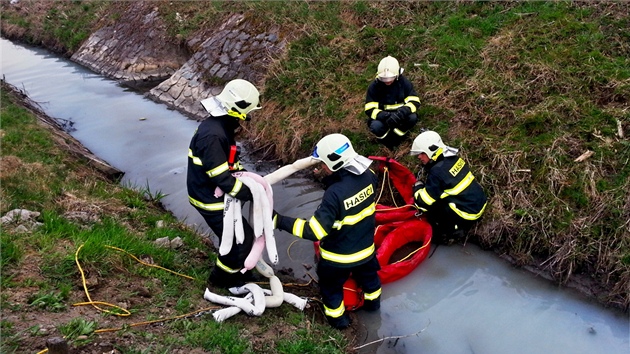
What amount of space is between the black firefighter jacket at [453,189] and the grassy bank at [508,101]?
45cm

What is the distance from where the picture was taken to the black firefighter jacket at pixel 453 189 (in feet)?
19.3

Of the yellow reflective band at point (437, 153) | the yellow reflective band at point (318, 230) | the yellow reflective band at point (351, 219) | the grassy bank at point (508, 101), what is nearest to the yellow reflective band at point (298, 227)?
the yellow reflective band at point (318, 230)

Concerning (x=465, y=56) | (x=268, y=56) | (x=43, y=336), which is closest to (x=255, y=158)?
(x=268, y=56)

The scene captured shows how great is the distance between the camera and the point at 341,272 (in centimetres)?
500

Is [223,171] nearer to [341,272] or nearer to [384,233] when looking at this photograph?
[341,272]

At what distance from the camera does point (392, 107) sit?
7.60 m

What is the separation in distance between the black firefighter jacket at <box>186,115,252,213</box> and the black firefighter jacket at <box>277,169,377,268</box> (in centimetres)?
63

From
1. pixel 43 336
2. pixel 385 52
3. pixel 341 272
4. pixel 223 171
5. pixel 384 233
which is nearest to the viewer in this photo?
pixel 43 336

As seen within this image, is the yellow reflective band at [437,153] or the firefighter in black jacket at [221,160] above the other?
the firefighter in black jacket at [221,160]

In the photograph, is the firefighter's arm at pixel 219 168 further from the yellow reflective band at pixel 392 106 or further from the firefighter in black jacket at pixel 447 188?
the yellow reflective band at pixel 392 106

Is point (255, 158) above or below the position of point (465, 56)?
below

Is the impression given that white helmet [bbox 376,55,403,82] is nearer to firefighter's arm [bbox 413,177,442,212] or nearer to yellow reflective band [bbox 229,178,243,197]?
firefighter's arm [bbox 413,177,442,212]

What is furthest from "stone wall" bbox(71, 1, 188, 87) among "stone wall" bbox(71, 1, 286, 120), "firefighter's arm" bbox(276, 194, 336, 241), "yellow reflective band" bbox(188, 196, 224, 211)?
"firefighter's arm" bbox(276, 194, 336, 241)

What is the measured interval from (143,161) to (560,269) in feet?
23.5
